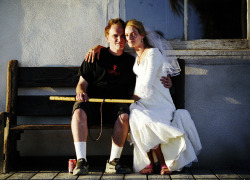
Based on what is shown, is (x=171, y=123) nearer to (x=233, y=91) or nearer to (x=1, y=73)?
(x=233, y=91)

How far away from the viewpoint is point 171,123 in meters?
3.32

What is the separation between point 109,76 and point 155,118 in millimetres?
773

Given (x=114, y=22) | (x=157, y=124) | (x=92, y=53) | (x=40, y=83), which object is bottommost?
(x=157, y=124)

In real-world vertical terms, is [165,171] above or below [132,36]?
below

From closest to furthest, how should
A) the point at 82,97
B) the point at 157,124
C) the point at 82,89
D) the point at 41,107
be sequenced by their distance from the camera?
1. the point at 157,124
2. the point at 82,97
3. the point at 82,89
4. the point at 41,107

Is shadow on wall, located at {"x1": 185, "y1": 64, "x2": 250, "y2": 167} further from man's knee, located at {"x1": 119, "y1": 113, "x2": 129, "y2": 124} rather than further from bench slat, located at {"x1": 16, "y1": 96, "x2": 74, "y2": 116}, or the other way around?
bench slat, located at {"x1": 16, "y1": 96, "x2": 74, "y2": 116}

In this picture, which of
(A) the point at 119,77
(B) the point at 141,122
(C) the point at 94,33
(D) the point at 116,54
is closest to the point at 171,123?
(B) the point at 141,122

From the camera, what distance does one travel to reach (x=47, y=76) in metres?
Result: 3.86

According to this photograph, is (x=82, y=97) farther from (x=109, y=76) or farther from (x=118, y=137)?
(x=118, y=137)

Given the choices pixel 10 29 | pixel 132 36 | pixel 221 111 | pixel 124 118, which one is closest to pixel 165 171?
pixel 124 118

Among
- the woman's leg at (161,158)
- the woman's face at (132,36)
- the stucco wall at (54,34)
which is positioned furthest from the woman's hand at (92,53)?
the woman's leg at (161,158)

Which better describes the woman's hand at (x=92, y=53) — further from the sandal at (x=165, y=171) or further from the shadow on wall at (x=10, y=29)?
the sandal at (x=165, y=171)

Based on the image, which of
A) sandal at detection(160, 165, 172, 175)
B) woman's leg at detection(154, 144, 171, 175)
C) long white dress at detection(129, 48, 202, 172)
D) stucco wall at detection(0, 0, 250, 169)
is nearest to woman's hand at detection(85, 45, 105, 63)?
stucco wall at detection(0, 0, 250, 169)

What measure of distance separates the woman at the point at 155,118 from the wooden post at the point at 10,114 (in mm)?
1302
